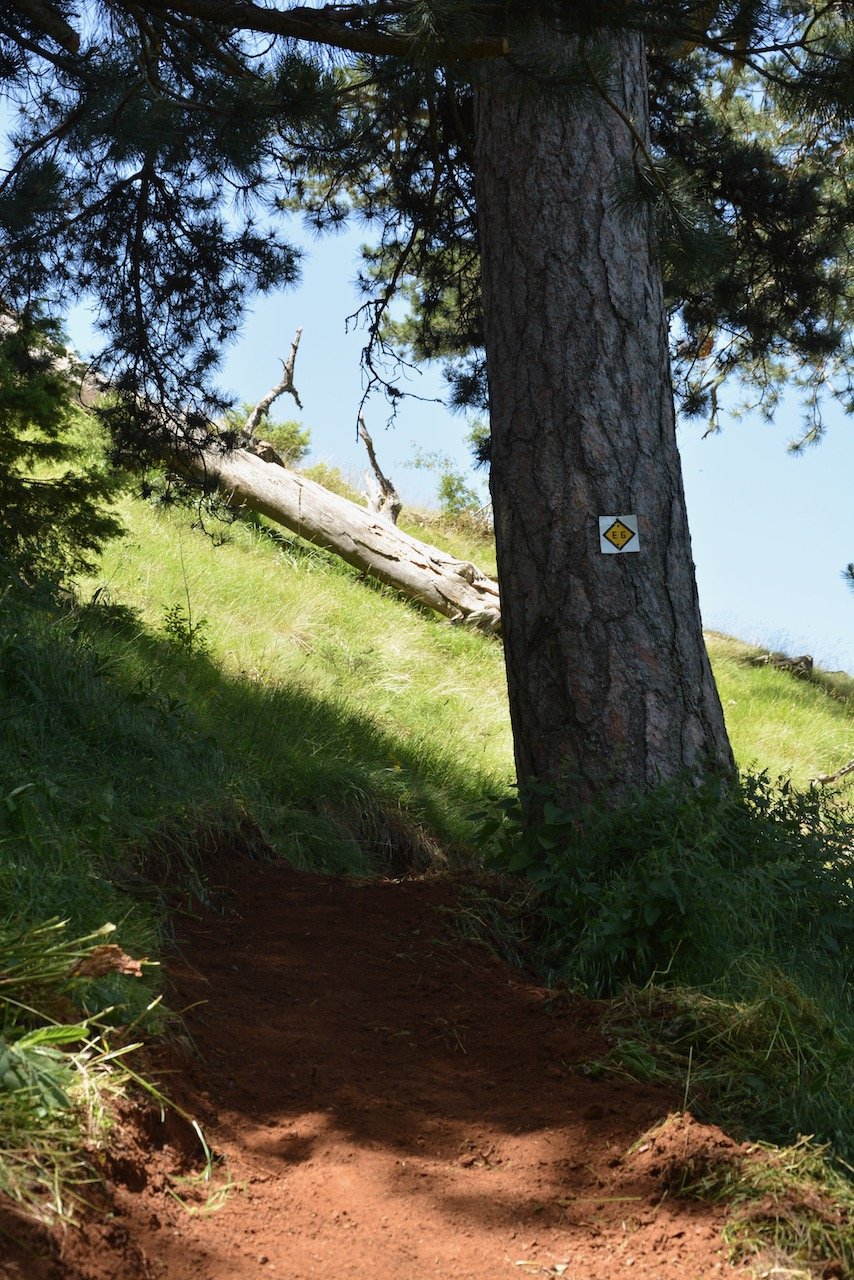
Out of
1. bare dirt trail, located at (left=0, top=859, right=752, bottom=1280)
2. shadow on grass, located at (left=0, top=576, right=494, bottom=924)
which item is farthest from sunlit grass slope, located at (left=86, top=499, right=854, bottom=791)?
bare dirt trail, located at (left=0, top=859, right=752, bottom=1280)

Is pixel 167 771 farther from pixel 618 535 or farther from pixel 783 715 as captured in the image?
pixel 783 715

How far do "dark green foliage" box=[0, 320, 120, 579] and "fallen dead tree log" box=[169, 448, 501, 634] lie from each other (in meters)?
4.36

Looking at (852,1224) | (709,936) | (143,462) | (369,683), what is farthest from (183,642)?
(852,1224)

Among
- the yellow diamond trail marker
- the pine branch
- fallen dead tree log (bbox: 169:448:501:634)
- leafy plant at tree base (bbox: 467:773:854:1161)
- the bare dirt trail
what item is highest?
the pine branch

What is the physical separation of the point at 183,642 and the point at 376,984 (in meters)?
4.24

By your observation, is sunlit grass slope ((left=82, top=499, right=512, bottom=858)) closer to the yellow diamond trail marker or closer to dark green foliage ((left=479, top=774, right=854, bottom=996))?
dark green foliage ((left=479, top=774, right=854, bottom=996))

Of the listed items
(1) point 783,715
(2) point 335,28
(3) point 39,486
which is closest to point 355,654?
(3) point 39,486

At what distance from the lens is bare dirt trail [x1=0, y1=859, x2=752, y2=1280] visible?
250cm

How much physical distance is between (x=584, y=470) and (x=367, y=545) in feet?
22.8

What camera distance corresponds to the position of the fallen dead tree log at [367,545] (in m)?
11.7

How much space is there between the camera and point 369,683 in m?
9.09

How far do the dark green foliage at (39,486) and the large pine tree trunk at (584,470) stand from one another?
2.95 m

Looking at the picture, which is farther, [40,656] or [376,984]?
[40,656]

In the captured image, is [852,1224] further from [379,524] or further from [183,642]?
[379,524]
